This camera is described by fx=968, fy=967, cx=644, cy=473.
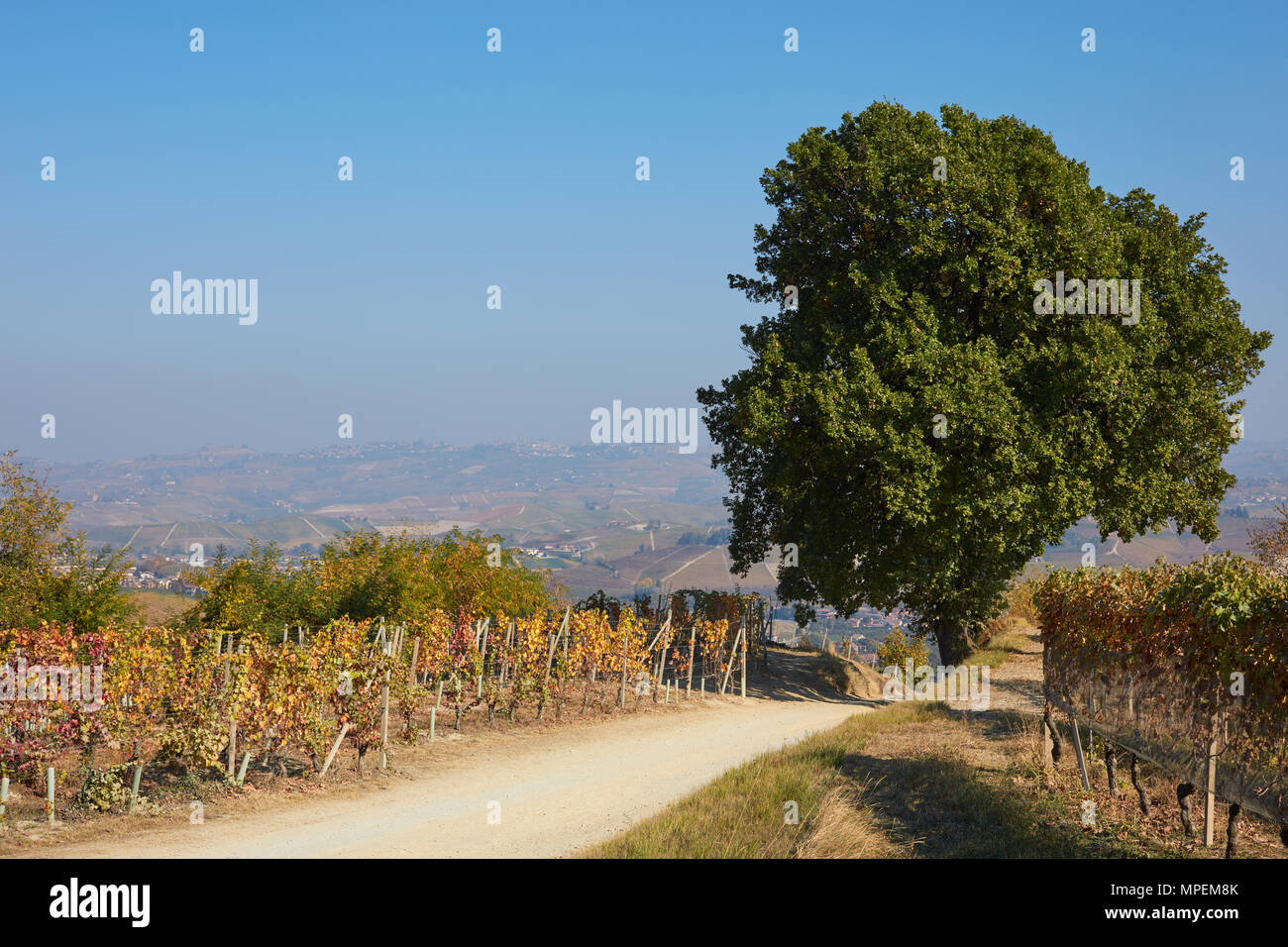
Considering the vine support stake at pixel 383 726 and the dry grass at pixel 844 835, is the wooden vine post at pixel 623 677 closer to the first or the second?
the vine support stake at pixel 383 726

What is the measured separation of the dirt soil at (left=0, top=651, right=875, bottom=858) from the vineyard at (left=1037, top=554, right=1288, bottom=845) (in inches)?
247

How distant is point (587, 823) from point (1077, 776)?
25.1ft

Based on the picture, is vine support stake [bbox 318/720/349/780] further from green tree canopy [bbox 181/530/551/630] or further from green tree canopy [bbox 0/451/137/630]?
green tree canopy [bbox 181/530/551/630]

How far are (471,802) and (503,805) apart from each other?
1.65 feet

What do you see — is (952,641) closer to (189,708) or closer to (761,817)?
(761,817)

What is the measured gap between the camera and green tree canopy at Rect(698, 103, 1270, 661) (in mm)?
22828

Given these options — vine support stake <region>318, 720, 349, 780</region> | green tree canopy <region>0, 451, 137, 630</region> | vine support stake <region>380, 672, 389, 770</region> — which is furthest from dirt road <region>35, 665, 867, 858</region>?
green tree canopy <region>0, 451, 137, 630</region>

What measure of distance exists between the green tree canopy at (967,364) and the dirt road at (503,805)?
6.93m

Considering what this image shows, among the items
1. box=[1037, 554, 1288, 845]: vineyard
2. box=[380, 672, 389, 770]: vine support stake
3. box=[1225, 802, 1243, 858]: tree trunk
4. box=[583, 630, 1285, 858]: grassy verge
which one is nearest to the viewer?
box=[1037, 554, 1288, 845]: vineyard

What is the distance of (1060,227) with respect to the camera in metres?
23.6

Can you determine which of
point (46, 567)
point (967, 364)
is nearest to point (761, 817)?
point (967, 364)

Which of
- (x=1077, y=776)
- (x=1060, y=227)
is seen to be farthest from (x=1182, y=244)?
(x=1077, y=776)
